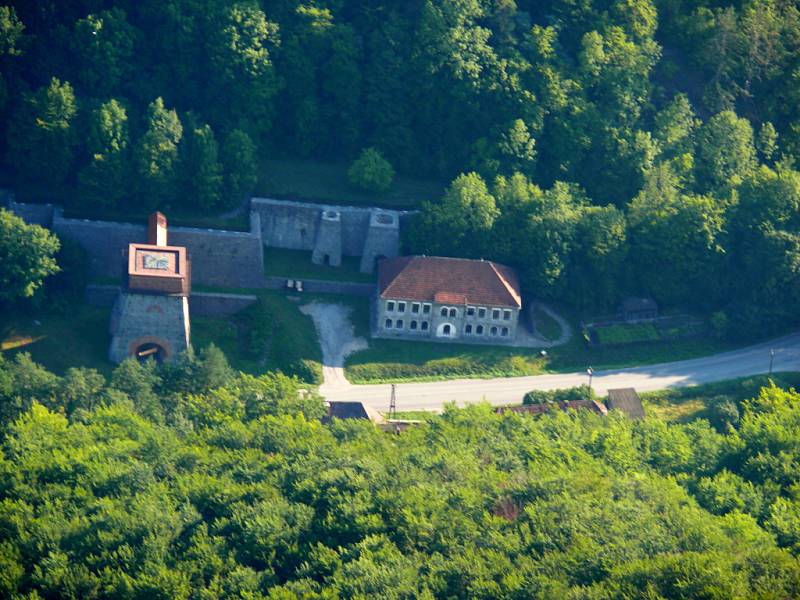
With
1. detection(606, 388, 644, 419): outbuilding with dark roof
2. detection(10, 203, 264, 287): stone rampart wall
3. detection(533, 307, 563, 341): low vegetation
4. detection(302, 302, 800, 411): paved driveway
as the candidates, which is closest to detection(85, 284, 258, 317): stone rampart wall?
detection(10, 203, 264, 287): stone rampart wall

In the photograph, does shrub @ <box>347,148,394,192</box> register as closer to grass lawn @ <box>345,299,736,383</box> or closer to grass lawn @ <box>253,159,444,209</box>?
grass lawn @ <box>253,159,444,209</box>

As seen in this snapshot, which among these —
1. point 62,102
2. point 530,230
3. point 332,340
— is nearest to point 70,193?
point 62,102

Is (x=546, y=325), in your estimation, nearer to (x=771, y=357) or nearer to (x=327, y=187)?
(x=771, y=357)

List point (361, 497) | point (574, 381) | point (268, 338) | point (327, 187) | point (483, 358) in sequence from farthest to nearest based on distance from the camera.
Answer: point (327, 187) → point (483, 358) → point (574, 381) → point (268, 338) → point (361, 497)

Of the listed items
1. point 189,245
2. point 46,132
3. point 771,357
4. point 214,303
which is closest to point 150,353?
point 214,303

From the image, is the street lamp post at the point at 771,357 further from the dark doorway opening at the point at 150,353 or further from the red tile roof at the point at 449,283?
the dark doorway opening at the point at 150,353
